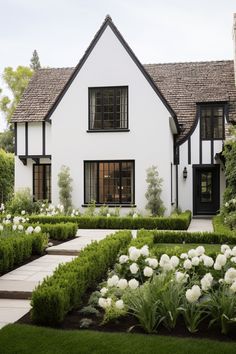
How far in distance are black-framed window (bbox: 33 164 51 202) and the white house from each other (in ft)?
0.16

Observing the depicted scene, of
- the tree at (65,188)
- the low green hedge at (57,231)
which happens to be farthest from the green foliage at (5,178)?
the low green hedge at (57,231)

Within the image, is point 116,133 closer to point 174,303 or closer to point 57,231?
point 57,231

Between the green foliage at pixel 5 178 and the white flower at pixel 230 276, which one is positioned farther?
the green foliage at pixel 5 178

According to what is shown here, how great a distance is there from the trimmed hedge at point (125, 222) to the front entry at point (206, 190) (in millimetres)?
5254

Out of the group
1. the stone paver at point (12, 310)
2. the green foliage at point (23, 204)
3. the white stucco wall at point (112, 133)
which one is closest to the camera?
the stone paver at point (12, 310)

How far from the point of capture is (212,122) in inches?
751

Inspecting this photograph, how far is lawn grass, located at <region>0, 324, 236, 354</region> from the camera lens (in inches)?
164

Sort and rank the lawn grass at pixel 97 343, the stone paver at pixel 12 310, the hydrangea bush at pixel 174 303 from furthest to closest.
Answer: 1. the stone paver at pixel 12 310
2. the hydrangea bush at pixel 174 303
3. the lawn grass at pixel 97 343

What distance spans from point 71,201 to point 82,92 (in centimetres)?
462

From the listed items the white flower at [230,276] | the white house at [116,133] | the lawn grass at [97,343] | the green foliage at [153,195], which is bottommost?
the lawn grass at [97,343]

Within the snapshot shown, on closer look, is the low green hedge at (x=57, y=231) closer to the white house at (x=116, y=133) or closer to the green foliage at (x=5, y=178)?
the white house at (x=116, y=133)

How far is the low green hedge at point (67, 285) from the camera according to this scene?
4918 millimetres

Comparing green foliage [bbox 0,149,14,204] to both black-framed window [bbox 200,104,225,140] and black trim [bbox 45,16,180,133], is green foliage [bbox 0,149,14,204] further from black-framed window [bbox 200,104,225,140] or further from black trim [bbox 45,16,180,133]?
black-framed window [bbox 200,104,225,140]

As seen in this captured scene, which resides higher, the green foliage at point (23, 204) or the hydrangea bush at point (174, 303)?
the green foliage at point (23, 204)
